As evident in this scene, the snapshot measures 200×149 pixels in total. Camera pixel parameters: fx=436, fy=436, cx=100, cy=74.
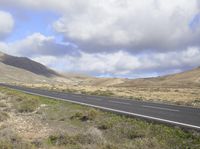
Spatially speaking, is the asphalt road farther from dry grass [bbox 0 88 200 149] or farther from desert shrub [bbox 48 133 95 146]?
desert shrub [bbox 48 133 95 146]

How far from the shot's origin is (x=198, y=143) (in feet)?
45.4

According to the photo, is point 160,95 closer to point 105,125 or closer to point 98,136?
point 105,125

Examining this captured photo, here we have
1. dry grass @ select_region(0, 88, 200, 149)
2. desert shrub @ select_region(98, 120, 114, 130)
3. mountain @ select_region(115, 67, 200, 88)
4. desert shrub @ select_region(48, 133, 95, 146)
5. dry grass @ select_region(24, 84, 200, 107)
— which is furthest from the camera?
mountain @ select_region(115, 67, 200, 88)

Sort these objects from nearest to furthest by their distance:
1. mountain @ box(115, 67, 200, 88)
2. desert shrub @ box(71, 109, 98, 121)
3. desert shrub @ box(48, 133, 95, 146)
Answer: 1. desert shrub @ box(48, 133, 95, 146)
2. desert shrub @ box(71, 109, 98, 121)
3. mountain @ box(115, 67, 200, 88)

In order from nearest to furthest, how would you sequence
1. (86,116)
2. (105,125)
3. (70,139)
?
(70,139) < (105,125) < (86,116)

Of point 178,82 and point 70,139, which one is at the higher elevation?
point 178,82

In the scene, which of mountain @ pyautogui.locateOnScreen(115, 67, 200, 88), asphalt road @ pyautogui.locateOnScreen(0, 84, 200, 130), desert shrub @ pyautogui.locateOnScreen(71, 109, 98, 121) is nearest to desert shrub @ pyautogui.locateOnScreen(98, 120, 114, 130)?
asphalt road @ pyautogui.locateOnScreen(0, 84, 200, 130)

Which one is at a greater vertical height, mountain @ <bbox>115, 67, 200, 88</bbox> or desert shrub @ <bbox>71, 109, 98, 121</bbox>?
mountain @ <bbox>115, 67, 200, 88</bbox>

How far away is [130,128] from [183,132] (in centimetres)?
205

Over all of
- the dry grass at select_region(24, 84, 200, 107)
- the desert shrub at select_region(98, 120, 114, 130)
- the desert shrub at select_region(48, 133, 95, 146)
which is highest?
the dry grass at select_region(24, 84, 200, 107)

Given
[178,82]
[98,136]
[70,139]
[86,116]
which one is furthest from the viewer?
[178,82]

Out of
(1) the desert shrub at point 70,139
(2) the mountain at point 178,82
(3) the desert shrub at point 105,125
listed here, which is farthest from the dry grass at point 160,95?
(2) the mountain at point 178,82

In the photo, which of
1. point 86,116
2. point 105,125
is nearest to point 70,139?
point 105,125

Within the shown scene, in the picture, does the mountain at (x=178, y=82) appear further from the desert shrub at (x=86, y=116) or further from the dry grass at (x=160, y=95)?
the desert shrub at (x=86, y=116)
